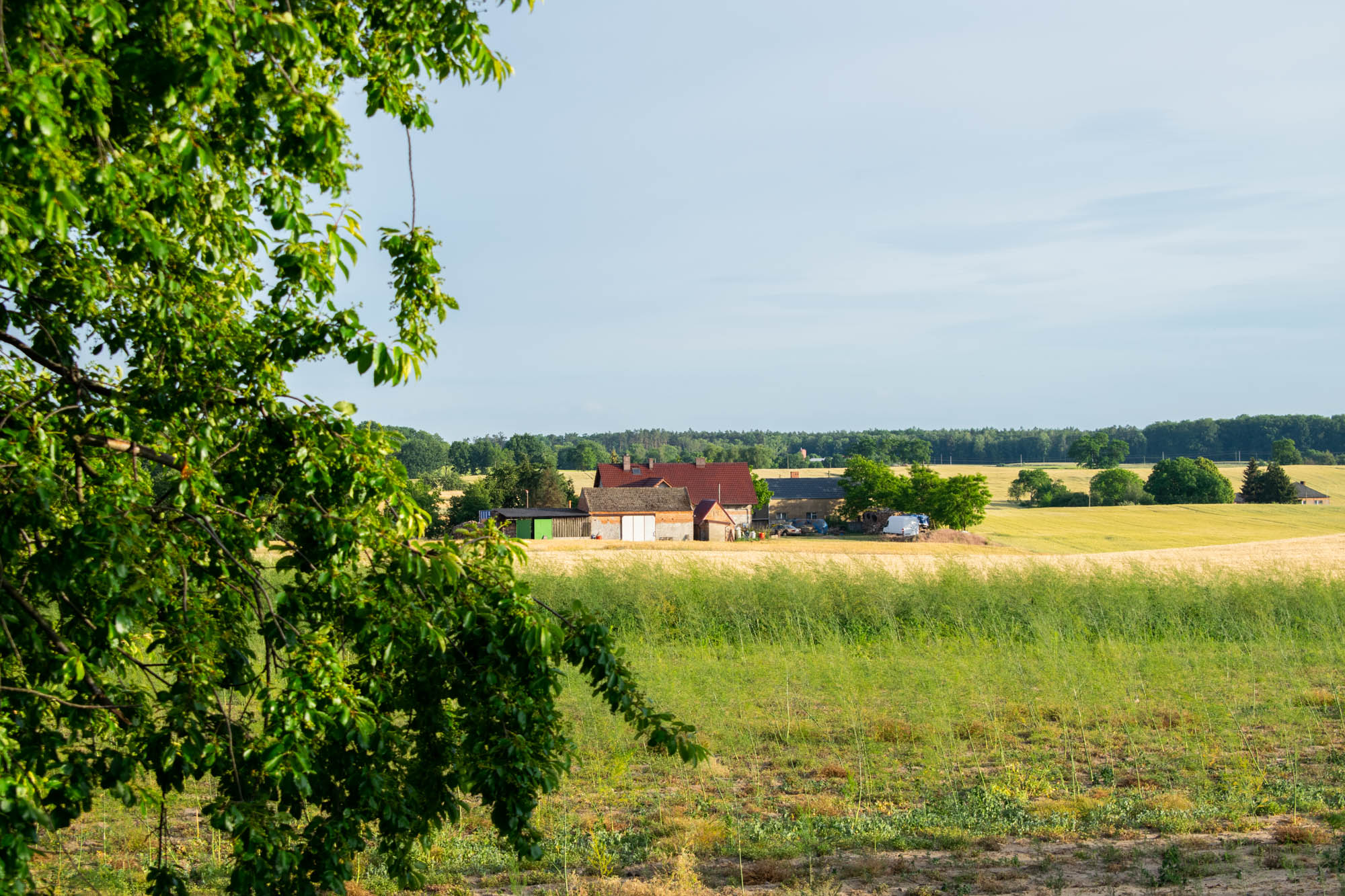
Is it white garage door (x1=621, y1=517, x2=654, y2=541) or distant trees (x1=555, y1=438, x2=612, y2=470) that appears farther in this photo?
distant trees (x1=555, y1=438, x2=612, y2=470)

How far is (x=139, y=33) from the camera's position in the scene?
299 centimetres

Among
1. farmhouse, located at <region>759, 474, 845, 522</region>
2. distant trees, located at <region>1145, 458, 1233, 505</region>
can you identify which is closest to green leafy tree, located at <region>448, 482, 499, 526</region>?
farmhouse, located at <region>759, 474, 845, 522</region>

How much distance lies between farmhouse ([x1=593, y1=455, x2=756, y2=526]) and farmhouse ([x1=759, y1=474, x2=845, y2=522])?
500cm

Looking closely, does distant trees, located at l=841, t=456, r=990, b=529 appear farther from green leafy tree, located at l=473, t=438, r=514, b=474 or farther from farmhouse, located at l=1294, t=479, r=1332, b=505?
green leafy tree, located at l=473, t=438, r=514, b=474

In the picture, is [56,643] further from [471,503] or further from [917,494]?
[917,494]

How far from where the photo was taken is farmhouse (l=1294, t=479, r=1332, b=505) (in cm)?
8019

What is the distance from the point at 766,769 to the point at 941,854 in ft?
7.16

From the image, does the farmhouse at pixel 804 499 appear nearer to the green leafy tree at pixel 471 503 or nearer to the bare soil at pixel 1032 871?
the green leafy tree at pixel 471 503

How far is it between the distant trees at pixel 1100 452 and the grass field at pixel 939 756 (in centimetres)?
11694

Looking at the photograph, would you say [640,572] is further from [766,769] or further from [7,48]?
[7,48]

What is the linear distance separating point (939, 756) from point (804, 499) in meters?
76.5

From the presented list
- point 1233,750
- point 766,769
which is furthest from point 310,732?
point 1233,750

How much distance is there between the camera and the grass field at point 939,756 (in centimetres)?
529

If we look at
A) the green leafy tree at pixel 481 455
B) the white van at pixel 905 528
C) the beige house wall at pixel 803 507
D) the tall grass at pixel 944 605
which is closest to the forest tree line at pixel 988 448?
the green leafy tree at pixel 481 455
